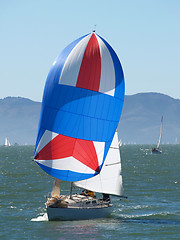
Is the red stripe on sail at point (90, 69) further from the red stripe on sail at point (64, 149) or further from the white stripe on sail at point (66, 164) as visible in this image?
the white stripe on sail at point (66, 164)

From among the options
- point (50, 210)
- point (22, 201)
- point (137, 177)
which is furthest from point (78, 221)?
point (137, 177)

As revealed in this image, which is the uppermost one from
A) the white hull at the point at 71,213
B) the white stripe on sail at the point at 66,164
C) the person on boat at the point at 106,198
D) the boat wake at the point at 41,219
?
the white stripe on sail at the point at 66,164

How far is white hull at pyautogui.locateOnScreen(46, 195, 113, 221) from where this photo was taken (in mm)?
34719

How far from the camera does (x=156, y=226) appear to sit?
118 ft

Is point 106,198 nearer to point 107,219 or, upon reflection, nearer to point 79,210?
point 107,219

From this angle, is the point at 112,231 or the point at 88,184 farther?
the point at 88,184

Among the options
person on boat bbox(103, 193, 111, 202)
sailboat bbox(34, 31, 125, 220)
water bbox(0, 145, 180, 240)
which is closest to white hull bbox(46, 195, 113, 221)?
sailboat bbox(34, 31, 125, 220)

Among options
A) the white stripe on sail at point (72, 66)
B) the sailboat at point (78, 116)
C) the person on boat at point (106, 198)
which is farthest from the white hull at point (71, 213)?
the white stripe on sail at point (72, 66)

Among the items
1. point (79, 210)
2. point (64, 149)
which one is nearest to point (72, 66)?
point (64, 149)

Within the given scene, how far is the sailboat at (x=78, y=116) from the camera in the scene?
3481 cm

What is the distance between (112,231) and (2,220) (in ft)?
27.1

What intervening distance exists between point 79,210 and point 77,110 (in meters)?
6.42

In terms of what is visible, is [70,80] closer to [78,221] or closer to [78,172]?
[78,172]

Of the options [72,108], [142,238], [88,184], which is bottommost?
[142,238]
